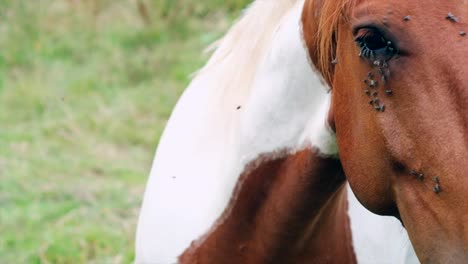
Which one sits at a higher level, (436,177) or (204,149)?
(436,177)

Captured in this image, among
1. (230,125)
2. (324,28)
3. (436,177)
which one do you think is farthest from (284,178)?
(436,177)

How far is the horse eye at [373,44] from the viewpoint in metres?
1.35

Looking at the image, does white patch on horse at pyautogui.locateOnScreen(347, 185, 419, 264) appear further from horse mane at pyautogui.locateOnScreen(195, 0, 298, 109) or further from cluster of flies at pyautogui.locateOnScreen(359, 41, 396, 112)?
cluster of flies at pyautogui.locateOnScreen(359, 41, 396, 112)

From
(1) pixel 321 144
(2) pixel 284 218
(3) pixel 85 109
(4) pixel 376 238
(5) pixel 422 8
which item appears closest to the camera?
(5) pixel 422 8

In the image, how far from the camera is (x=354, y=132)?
147 centimetres

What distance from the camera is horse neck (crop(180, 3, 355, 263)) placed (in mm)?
1680

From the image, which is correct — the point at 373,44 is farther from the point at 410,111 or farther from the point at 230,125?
the point at 230,125

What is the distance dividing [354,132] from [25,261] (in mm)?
2551

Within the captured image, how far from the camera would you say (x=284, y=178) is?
1.76 m

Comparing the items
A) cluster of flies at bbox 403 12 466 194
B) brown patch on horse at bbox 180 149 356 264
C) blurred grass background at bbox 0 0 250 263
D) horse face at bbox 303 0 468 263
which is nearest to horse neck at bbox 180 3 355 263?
brown patch on horse at bbox 180 149 356 264

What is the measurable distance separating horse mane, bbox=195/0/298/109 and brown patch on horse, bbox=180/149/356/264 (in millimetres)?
194

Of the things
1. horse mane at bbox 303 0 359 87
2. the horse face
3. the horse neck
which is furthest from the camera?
the horse neck

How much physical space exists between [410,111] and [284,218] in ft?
1.71

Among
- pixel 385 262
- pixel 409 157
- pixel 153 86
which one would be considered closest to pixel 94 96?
pixel 153 86
